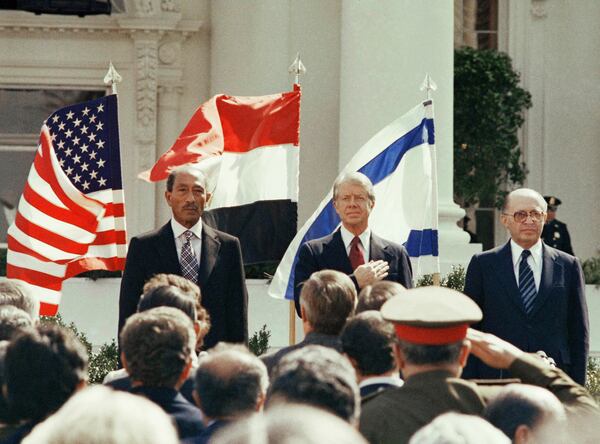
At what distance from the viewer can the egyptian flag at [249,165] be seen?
900 centimetres

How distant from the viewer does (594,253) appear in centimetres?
1627

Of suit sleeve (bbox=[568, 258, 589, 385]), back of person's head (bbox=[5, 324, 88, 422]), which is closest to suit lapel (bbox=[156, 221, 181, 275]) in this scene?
suit sleeve (bbox=[568, 258, 589, 385])

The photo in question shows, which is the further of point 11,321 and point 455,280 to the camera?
point 455,280

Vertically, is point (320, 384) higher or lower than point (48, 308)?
higher

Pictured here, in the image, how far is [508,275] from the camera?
23.8 ft

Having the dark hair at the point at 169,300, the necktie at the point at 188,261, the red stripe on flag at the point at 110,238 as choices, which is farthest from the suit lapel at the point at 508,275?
the red stripe on flag at the point at 110,238

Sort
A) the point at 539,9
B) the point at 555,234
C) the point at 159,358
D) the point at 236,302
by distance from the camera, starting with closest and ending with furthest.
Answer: the point at 159,358, the point at 236,302, the point at 555,234, the point at 539,9

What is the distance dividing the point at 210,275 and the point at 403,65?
20.5 feet

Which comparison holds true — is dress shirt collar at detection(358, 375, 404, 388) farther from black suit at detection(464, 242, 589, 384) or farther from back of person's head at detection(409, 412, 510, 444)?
black suit at detection(464, 242, 589, 384)

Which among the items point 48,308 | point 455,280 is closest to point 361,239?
point 48,308

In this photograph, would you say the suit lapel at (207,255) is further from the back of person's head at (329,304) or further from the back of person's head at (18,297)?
the back of person's head at (329,304)

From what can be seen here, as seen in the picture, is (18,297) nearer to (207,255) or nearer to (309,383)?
(207,255)

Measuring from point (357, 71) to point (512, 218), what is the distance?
629 cm

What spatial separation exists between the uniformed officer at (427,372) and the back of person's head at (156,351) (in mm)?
621
